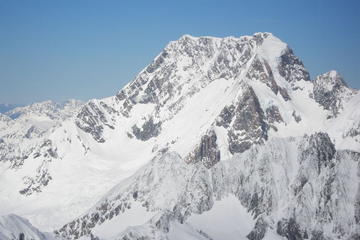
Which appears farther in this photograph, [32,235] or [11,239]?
[32,235]

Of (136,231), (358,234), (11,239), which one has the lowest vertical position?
(11,239)

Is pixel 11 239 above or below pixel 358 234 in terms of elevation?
below

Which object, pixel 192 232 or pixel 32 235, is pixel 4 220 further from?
pixel 192 232

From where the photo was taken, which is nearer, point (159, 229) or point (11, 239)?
point (11, 239)

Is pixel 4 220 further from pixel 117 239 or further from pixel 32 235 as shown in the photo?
pixel 117 239

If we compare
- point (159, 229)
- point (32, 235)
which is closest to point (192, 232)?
point (159, 229)

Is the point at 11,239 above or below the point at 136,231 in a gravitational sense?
below

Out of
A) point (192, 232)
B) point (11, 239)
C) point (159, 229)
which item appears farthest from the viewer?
point (192, 232)

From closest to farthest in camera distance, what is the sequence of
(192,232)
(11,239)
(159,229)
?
1. (11,239)
2. (159,229)
3. (192,232)

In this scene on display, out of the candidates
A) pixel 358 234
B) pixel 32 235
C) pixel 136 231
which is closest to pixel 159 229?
pixel 136 231
